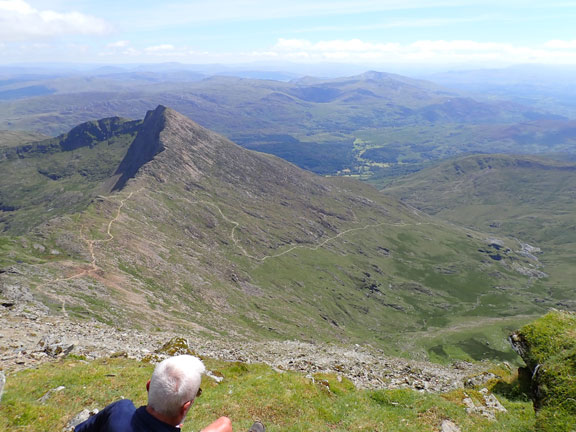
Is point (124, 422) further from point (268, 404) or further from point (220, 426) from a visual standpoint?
point (268, 404)

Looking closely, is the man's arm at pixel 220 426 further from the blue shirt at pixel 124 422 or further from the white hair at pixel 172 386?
the white hair at pixel 172 386

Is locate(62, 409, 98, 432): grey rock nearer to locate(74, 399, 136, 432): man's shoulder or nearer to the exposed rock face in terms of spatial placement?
locate(74, 399, 136, 432): man's shoulder

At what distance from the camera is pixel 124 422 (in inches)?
311

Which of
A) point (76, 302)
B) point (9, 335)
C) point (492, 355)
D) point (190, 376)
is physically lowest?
point (492, 355)

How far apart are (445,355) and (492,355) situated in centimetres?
2753

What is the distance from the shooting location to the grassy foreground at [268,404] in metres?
20.4

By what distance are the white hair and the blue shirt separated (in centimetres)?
28

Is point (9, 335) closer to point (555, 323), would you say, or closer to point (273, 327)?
point (555, 323)

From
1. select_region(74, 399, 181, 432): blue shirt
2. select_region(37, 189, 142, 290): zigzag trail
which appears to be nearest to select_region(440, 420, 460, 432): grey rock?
select_region(74, 399, 181, 432): blue shirt

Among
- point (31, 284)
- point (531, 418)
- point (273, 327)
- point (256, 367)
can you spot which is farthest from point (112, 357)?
point (273, 327)

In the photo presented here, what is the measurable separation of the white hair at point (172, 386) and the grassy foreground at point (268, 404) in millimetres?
13937

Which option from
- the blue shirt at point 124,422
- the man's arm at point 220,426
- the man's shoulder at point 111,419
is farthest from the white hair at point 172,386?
the man's arm at point 220,426

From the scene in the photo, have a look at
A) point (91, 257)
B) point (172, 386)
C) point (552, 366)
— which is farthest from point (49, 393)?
point (91, 257)

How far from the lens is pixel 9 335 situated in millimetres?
43531
